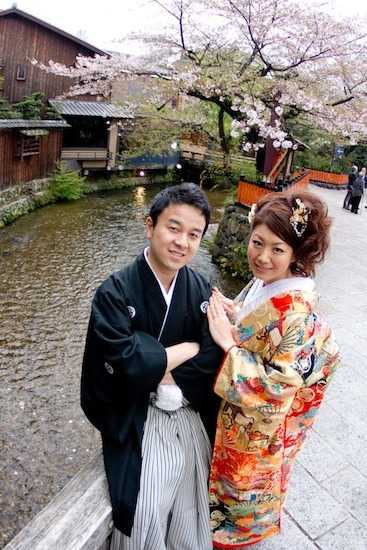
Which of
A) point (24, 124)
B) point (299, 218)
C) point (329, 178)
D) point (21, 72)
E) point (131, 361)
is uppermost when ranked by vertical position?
point (21, 72)

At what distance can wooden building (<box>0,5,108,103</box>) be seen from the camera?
17.1 m

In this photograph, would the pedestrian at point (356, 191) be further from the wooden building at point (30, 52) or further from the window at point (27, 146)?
the wooden building at point (30, 52)

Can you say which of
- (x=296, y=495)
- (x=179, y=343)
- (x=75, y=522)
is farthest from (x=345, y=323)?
(x=75, y=522)

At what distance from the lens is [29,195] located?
624 inches

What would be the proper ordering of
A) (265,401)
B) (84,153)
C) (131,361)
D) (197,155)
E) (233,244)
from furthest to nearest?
1. (197,155)
2. (84,153)
3. (233,244)
4. (265,401)
5. (131,361)

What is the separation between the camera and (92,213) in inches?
635

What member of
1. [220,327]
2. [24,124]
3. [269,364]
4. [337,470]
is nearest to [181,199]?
[220,327]

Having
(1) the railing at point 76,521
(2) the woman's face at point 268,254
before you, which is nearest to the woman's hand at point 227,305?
(2) the woman's face at point 268,254

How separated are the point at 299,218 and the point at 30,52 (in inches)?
765

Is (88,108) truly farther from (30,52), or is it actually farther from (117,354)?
(117,354)

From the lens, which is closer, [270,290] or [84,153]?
[270,290]

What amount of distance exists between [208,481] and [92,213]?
48.3 ft

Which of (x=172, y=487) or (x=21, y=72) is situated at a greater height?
(x=21, y=72)

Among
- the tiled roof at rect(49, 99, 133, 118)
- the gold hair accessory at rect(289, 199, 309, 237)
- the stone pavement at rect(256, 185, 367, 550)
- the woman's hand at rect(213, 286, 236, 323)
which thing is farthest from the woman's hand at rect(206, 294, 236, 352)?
the tiled roof at rect(49, 99, 133, 118)
